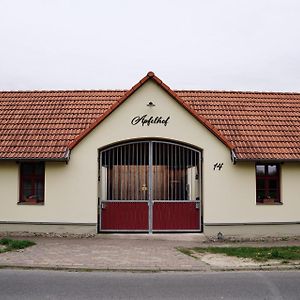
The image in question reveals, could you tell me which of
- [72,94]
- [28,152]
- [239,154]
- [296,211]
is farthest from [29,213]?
[296,211]

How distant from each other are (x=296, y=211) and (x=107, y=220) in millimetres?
6722

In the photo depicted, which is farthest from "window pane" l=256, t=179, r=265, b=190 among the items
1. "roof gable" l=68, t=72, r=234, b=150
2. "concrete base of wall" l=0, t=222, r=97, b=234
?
"concrete base of wall" l=0, t=222, r=97, b=234

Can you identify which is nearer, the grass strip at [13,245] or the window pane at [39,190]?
the grass strip at [13,245]

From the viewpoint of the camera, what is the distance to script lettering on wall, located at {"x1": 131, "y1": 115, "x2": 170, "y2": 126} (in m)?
15.4

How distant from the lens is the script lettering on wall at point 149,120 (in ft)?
Answer: 50.4

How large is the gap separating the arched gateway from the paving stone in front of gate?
1112 millimetres

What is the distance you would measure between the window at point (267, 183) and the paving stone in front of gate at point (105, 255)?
3.45 metres

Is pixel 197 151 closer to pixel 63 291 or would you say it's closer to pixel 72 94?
pixel 72 94

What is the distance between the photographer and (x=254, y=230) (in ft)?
50.2

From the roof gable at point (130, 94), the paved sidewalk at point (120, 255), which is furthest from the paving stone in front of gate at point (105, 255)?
the roof gable at point (130, 94)

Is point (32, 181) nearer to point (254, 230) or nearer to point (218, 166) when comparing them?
point (218, 166)

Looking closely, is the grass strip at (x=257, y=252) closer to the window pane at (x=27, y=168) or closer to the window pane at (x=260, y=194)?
the window pane at (x=260, y=194)

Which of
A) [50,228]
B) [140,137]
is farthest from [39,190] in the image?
[140,137]

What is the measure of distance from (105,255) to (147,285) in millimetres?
3184
